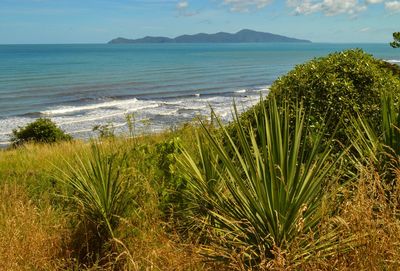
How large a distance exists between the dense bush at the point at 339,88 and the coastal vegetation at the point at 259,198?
1 cm

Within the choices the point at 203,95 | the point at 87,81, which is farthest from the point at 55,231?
the point at 87,81

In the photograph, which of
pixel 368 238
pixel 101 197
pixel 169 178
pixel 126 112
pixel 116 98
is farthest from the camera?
pixel 116 98

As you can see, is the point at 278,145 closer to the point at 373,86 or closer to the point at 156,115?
the point at 373,86

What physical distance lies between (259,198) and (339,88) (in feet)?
8.73

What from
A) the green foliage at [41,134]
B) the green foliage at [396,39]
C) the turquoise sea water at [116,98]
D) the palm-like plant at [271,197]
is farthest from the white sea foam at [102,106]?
the palm-like plant at [271,197]

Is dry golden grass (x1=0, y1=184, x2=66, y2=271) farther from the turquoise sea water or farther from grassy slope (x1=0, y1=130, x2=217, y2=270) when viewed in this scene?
the turquoise sea water

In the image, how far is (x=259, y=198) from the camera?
332 cm

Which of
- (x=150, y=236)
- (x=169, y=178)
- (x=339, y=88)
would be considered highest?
(x=339, y=88)

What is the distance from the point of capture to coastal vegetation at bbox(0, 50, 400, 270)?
3174 mm

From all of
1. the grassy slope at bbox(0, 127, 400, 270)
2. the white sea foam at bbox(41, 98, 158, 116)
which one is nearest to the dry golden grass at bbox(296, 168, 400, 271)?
the grassy slope at bbox(0, 127, 400, 270)

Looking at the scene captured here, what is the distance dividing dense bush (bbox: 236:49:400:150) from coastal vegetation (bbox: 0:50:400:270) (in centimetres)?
1

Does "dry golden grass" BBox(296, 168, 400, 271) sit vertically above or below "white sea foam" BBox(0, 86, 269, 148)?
above

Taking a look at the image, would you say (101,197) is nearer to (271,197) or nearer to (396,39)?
(271,197)

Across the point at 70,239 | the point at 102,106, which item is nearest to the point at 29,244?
the point at 70,239
